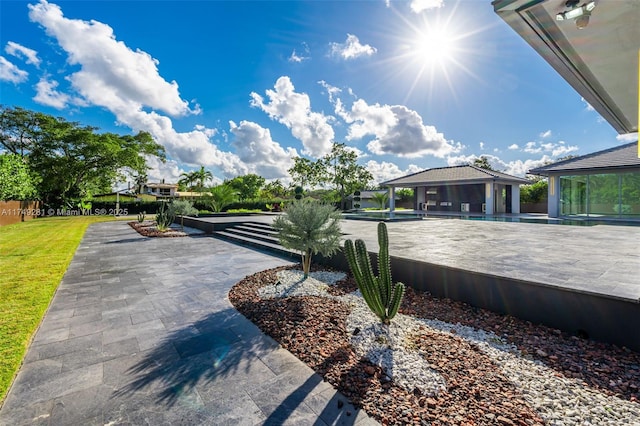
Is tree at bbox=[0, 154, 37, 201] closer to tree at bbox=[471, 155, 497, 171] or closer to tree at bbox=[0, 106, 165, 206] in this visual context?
tree at bbox=[0, 106, 165, 206]

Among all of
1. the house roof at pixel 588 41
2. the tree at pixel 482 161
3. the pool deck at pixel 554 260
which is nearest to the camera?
the house roof at pixel 588 41

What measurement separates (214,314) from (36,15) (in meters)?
15.1

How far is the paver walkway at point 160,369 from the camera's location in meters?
2.12

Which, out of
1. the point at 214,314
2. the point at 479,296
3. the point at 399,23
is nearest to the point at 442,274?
the point at 479,296

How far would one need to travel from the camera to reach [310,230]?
5.60 metres

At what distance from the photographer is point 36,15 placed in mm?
11023

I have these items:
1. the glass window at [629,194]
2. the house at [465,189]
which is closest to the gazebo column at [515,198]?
the house at [465,189]

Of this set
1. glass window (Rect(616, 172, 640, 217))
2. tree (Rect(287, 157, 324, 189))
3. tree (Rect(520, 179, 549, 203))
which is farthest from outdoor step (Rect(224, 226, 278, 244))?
tree (Rect(520, 179, 549, 203))

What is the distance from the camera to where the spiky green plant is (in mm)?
5586

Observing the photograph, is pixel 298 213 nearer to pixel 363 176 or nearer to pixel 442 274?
pixel 442 274

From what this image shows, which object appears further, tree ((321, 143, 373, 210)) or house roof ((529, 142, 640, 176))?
tree ((321, 143, 373, 210))

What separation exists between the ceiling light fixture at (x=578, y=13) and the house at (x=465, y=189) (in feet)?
63.8

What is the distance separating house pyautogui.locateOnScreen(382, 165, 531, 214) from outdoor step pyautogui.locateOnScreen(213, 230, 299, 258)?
667 inches

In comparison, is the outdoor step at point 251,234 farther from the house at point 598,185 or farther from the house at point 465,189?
the house at point 598,185
